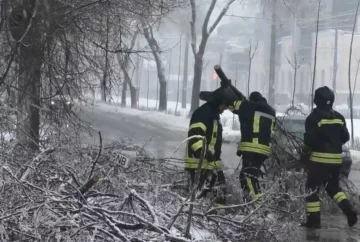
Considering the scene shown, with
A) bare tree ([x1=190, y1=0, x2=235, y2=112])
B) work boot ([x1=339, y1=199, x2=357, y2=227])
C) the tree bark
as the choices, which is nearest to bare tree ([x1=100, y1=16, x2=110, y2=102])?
the tree bark

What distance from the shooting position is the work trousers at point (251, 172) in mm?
8438

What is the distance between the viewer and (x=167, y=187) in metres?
7.44

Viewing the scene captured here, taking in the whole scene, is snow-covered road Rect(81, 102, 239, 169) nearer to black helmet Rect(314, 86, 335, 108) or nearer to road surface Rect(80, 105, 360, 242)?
road surface Rect(80, 105, 360, 242)

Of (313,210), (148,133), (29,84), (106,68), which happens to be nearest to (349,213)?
(313,210)

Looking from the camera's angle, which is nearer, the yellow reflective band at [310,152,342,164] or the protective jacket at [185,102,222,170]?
the protective jacket at [185,102,222,170]

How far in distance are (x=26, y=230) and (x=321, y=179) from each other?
4.36 meters

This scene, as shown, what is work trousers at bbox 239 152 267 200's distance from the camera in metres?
8.44

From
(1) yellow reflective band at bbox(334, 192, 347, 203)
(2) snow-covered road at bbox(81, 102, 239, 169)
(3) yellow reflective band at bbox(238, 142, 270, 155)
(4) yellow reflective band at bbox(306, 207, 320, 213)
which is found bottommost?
(2) snow-covered road at bbox(81, 102, 239, 169)

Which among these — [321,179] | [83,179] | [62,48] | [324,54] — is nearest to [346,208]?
[321,179]

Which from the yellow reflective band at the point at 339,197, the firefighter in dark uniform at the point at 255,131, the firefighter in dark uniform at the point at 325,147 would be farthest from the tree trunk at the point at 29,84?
the yellow reflective band at the point at 339,197

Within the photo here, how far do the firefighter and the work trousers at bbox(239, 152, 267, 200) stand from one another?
0.78ft

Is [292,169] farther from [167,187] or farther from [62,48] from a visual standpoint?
[62,48]

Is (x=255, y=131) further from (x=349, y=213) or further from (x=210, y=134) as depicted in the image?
(x=349, y=213)

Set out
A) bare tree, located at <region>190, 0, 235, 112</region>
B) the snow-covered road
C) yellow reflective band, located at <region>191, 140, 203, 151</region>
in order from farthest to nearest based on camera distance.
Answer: bare tree, located at <region>190, 0, 235, 112</region>, the snow-covered road, yellow reflective band, located at <region>191, 140, 203, 151</region>
